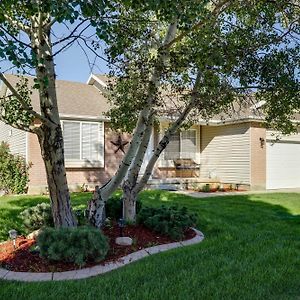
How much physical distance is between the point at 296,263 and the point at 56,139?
4.12 m

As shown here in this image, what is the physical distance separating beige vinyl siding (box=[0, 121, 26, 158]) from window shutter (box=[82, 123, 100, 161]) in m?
2.41

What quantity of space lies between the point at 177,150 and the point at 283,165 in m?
5.35

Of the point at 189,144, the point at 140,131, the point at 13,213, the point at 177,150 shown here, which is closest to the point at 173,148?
the point at 177,150

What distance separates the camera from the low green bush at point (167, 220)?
746 cm

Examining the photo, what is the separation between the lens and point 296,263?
5969mm

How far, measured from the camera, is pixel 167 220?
7.68 meters

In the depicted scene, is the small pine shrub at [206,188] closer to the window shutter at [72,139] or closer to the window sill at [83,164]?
the window sill at [83,164]

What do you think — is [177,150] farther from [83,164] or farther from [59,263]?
[59,263]

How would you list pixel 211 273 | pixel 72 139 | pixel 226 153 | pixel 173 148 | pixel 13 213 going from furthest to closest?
pixel 173 148 < pixel 226 153 < pixel 72 139 < pixel 13 213 < pixel 211 273

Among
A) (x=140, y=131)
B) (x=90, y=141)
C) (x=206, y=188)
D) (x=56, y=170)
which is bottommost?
(x=206, y=188)

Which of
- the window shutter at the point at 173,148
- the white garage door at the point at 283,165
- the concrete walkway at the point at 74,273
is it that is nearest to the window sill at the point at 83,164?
the window shutter at the point at 173,148

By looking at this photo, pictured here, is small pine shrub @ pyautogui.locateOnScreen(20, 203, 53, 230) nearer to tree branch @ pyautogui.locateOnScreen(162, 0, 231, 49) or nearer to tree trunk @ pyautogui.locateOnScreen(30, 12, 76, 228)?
tree trunk @ pyautogui.locateOnScreen(30, 12, 76, 228)

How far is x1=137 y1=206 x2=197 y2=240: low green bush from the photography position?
24.5 ft

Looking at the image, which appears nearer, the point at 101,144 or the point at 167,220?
the point at 167,220
